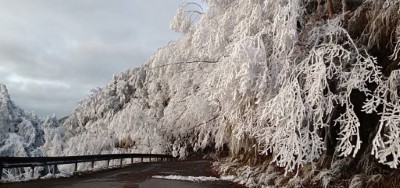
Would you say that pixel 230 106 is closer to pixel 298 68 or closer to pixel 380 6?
pixel 298 68

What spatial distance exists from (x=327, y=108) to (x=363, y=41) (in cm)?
235

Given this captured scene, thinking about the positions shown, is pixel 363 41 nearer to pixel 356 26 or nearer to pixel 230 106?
pixel 356 26

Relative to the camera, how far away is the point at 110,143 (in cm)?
3466

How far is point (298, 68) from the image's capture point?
30.2 feet

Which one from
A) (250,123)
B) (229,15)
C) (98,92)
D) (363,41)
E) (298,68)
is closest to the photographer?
(298,68)

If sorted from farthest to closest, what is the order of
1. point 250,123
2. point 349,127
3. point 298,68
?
1. point 250,123
2. point 298,68
3. point 349,127

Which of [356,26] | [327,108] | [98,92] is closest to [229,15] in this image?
[356,26]

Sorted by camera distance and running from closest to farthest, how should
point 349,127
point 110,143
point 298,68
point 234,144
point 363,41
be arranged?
1. point 349,127
2. point 298,68
3. point 363,41
4. point 234,144
5. point 110,143

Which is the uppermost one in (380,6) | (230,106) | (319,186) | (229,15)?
(229,15)

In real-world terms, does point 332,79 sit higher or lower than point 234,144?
higher

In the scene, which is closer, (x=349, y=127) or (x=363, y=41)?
(x=349, y=127)

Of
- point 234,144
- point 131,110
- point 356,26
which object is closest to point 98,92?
point 131,110

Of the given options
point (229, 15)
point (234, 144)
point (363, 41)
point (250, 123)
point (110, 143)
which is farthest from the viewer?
point (110, 143)

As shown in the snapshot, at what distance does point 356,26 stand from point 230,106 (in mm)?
3925
